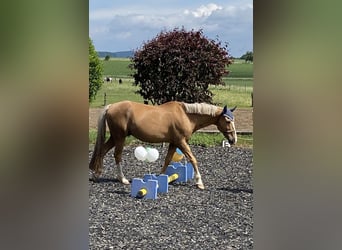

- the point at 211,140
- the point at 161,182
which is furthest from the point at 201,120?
the point at 211,140

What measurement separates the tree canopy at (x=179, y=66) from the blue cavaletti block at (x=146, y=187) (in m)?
1.75

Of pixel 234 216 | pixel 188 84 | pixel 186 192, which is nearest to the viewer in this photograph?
pixel 234 216

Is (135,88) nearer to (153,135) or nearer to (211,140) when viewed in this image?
(211,140)

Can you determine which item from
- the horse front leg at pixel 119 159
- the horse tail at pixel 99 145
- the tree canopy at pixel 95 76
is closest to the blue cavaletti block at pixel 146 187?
the horse front leg at pixel 119 159

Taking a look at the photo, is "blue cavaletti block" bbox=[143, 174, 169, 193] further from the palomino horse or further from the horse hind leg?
the horse hind leg

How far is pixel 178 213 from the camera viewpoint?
128 inches

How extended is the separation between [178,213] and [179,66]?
6.61 ft

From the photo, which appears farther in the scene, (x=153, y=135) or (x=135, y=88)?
(x=135, y=88)
